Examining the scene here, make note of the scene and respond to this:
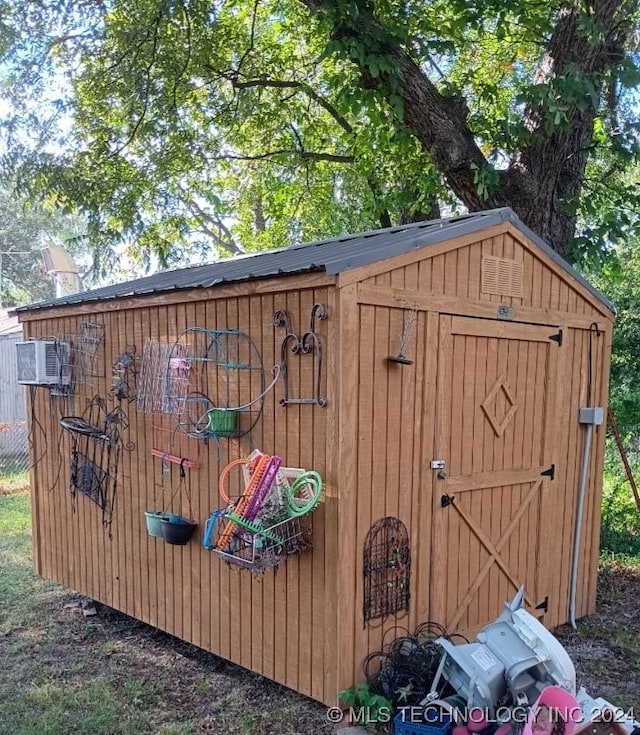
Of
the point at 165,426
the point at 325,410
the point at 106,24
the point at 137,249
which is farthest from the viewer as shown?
the point at 137,249

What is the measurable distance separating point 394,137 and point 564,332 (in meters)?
2.96

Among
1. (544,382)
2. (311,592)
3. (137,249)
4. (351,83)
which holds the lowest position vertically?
(311,592)

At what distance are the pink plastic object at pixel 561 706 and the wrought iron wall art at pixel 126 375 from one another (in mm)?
2956

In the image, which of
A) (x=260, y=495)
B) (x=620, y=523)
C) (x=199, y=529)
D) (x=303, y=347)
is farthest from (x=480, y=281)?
(x=620, y=523)

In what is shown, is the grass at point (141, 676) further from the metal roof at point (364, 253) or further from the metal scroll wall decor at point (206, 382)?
the metal roof at point (364, 253)

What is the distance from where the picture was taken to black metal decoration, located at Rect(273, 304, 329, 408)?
320 cm

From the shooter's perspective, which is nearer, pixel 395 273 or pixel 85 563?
pixel 395 273

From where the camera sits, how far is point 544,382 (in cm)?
439

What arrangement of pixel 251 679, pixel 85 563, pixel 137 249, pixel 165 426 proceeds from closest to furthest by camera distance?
1. pixel 251 679
2. pixel 165 426
3. pixel 85 563
4. pixel 137 249

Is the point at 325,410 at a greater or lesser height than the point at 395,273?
lesser

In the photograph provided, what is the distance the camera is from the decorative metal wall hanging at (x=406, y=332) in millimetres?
3363

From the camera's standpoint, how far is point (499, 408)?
13.4 feet

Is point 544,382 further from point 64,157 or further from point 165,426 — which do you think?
point 64,157

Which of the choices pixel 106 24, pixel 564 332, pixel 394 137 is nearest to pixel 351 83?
pixel 394 137
